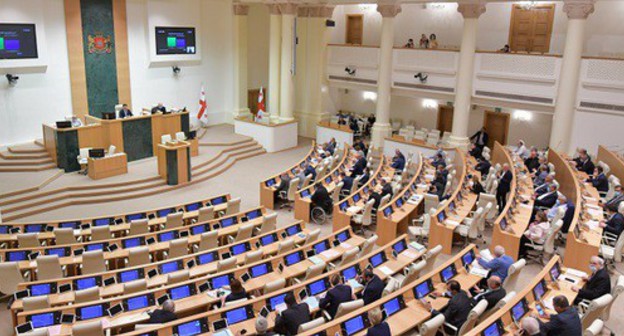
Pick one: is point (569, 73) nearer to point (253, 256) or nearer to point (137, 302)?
point (253, 256)

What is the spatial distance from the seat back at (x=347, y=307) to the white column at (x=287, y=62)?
16.3 m

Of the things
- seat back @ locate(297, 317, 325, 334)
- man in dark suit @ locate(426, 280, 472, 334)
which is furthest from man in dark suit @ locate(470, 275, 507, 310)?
seat back @ locate(297, 317, 325, 334)

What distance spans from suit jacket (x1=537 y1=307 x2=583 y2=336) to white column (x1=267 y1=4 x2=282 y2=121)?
17.7 metres

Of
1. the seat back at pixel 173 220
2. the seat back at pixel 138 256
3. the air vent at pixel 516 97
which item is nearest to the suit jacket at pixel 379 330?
the seat back at pixel 138 256

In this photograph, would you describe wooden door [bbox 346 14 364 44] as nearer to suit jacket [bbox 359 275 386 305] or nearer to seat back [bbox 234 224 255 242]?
seat back [bbox 234 224 255 242]

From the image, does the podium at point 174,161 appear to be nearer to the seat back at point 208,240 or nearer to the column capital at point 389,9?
the seat back at point 208,240

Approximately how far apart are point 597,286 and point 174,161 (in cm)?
1250

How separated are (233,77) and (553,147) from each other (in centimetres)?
1451

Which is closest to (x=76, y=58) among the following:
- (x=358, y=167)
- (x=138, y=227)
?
(x=138, y=227)

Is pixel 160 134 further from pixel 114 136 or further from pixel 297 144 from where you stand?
pixel 297 144

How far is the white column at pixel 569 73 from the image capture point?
55.9 feet

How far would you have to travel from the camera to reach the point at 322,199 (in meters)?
14.1

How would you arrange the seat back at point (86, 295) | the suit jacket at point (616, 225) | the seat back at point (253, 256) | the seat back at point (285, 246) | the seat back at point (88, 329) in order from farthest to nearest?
the suit jacket at point (616, 225)
the seat back at point (285, 246)
the seat back at point (253, 256)
the seat back at point (86, 295)
the seat back at point (88, 329)

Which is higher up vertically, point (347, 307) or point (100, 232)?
point (347, 307)
